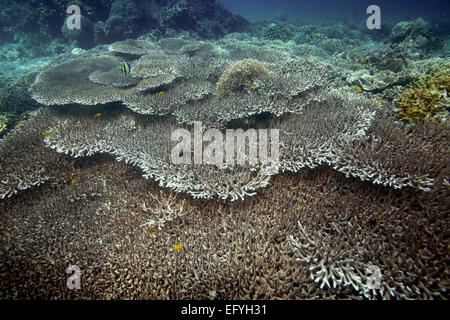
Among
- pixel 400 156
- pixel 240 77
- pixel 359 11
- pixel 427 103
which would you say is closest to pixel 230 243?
pixel 400 156

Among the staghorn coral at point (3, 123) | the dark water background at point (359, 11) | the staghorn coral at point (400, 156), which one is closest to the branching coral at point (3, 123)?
the staghorn coral at point (3, 123)

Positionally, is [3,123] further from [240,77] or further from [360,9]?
[360,9]

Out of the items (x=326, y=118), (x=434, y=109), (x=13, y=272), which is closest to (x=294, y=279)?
(x=326, y=118)

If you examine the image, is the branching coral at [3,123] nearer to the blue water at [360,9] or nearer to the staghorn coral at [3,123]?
the staghorn coral at [3,123]

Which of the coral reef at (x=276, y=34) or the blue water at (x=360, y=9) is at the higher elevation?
the blue water at (x=360, y=9)

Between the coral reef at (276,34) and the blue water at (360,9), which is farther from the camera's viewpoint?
the blue water at (360,9)

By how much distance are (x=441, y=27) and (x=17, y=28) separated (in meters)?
39.7

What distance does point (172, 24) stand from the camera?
53.8 feet

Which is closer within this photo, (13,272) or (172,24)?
(13,272)

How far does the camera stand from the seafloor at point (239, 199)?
8.43ft

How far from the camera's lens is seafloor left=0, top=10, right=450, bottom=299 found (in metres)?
2.57

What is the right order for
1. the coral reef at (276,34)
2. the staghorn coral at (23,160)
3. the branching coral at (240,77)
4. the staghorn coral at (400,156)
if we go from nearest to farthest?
the staghorn coral at (400,156) → the staghorn coral at (23,160) → the branching coral at (240,77) → the coral reef at (276,34)
